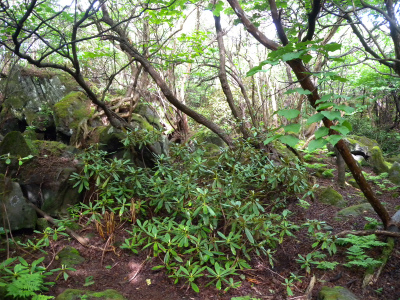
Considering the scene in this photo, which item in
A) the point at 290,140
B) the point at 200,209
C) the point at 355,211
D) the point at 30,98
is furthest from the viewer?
the point at 30,98

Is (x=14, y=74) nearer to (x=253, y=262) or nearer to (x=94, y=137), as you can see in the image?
(x=94, y=137)

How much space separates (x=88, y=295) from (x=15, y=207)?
1926 millimetres

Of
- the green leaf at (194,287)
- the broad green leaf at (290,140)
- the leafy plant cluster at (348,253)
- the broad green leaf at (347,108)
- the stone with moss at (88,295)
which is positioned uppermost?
the broad green leaf at (347,108)

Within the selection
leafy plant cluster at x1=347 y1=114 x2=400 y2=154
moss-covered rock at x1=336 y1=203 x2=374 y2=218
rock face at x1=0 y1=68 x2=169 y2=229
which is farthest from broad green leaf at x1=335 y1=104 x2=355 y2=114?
leafy plant cluster at x1=347 y1=114 x2=400 y2=154

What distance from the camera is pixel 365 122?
10.9m

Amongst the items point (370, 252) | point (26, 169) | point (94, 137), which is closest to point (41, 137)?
point (94, 137)

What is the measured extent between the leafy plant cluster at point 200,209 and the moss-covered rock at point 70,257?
20.5 inches

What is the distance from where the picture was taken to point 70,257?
324cm

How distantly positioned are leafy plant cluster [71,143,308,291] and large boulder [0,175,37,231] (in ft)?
2.29

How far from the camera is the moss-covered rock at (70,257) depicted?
3.13m

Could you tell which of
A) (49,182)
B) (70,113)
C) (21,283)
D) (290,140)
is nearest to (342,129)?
(290,140)

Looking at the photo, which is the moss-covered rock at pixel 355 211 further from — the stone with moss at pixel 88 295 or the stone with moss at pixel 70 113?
the stone with moss at pixel 70 113

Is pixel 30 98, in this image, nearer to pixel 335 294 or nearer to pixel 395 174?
pixel 335 294

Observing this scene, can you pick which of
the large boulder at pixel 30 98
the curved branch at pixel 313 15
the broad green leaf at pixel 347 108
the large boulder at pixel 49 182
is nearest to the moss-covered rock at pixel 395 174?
the curved branch at pixel 313 15
